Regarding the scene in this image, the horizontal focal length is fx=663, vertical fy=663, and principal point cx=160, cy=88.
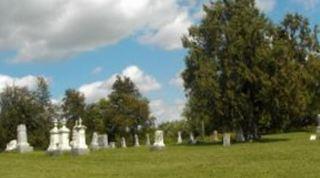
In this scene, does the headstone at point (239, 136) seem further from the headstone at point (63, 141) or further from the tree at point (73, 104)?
the tree at point (73, 104)

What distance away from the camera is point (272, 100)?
161ft

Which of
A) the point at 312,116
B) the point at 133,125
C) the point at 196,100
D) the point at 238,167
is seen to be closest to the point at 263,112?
the point at 196,100

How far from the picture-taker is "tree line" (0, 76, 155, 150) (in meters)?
71.4

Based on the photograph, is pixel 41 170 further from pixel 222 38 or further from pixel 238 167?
pixel 222 38

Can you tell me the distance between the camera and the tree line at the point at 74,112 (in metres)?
71.4

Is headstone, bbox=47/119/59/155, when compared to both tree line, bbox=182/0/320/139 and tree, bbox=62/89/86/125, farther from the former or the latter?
tree, bbox=62/89/86/125

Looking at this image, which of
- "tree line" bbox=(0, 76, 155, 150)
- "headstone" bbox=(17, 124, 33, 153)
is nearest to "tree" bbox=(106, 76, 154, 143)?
"tree line" bbox=(0, 76, 155, 150)

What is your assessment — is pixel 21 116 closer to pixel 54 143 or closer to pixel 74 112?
pixel 74 112

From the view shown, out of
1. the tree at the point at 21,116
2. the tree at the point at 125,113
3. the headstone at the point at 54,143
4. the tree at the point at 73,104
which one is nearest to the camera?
the headstone at the point at 54,143

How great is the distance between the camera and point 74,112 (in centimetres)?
10075

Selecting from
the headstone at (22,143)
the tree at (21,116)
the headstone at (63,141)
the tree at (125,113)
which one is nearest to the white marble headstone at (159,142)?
the headstone at (63,141)

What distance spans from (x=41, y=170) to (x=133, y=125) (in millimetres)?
66597

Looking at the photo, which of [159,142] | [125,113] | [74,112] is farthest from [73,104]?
[159,142]

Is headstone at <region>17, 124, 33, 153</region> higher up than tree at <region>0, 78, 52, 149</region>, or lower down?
lower down
